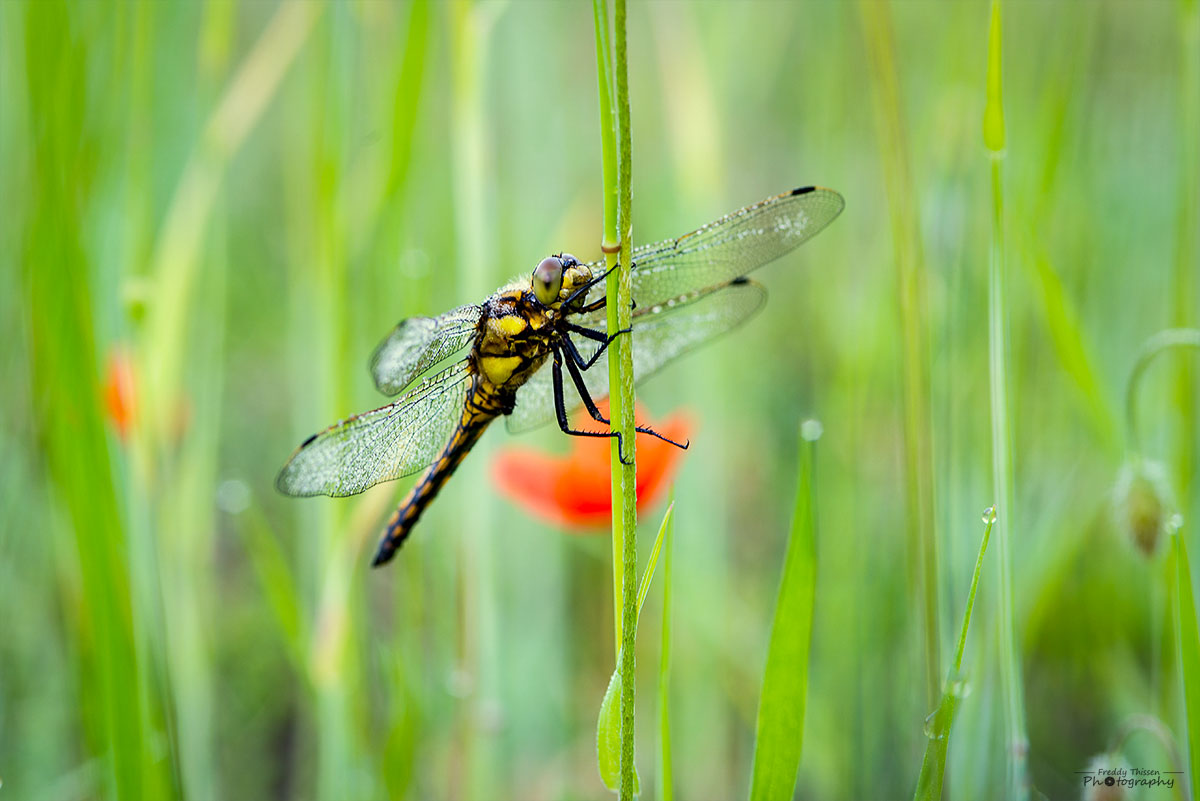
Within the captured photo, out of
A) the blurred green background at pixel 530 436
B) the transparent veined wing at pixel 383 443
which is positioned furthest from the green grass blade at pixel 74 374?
the transparent veined wing at pixel 383 443

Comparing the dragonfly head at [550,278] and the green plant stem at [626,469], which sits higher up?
the dragonfly head at [550,278]

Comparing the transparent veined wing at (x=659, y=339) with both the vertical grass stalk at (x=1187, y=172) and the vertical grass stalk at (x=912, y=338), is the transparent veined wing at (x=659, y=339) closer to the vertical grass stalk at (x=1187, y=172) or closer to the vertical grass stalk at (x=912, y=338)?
the vertical grass stalk at (x=912, y=338)

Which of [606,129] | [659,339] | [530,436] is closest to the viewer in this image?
[606,129]

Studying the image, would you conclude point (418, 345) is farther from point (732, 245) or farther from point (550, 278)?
point (732, 245)

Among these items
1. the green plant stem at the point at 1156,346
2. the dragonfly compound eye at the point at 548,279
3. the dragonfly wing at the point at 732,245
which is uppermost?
the dragonfly wing at the point at 732,245

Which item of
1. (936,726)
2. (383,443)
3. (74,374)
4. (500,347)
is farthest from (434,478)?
(936,726)

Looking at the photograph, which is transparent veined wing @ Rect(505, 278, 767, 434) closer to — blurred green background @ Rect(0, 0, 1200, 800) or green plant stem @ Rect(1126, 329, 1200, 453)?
blurred green background @ Rect(0, 0, 1200, 800)

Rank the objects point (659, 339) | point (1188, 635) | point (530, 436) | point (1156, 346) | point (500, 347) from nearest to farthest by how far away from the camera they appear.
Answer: point (1188, 635), point (1156, 346), point (500, 347), point (659, 339), point (530, 436)

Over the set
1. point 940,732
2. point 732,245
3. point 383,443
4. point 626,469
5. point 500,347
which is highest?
point 732,245
